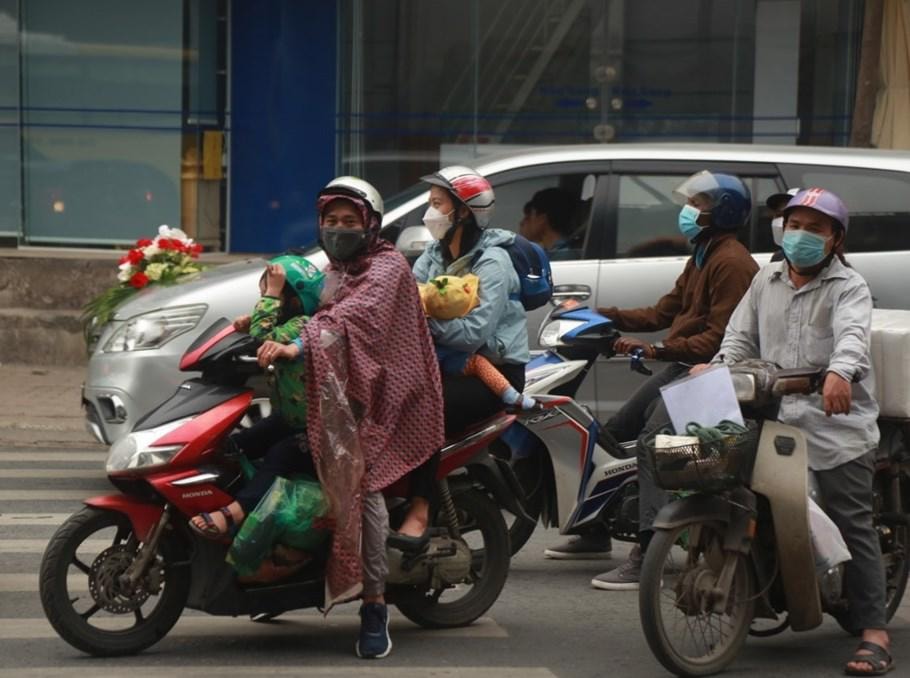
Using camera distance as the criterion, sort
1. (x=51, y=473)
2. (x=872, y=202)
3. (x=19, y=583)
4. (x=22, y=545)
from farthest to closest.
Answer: (x=51, y=473)
(x=872, y=202)
(x=22, y=545)
(x=19, y=583)

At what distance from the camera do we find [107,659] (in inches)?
228

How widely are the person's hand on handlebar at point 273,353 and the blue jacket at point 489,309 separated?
2.99 ft

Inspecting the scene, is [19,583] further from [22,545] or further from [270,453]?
[270,453]

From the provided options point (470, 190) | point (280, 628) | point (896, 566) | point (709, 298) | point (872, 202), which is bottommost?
point (280, 628)

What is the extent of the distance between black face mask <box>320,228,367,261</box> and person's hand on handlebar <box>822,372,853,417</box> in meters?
1.61

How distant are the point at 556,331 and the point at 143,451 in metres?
2.01

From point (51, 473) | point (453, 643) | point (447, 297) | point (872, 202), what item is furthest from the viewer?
point (51, 473)

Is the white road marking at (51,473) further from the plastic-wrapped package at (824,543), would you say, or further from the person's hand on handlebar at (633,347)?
the plastic-wrapped package at (824,543)

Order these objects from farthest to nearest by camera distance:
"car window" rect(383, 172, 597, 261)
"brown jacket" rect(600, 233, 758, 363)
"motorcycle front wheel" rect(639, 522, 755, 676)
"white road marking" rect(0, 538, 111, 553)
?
"car window" rect(383, 172, 597, 261)
"white road marking" rect(0, 538, 111, 553)
"brown jacket" rect(600, 233, 758, 363)
"motorcycle front wheel" rect(639, 522, 755, 676)

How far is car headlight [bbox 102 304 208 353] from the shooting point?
912 cm

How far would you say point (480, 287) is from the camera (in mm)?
6543

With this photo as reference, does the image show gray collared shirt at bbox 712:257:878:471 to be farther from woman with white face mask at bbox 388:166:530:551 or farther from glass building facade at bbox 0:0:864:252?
glass building facade at bbox 0:0:864:252

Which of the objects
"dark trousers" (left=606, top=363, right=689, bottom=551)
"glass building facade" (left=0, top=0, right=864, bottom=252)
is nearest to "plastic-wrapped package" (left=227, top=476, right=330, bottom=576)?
"dark trousers" (left=606, top=363, right=689, bottom=551)

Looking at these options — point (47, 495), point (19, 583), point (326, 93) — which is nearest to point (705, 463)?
point (19, 583)
